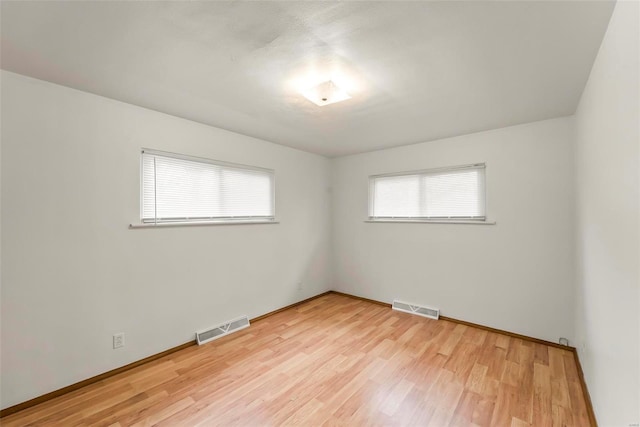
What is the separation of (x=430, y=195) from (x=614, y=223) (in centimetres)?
237

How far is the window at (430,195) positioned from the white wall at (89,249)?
226 cm

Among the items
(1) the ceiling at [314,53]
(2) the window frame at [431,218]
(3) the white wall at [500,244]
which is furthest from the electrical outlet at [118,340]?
(2) the window frame at [431,218]

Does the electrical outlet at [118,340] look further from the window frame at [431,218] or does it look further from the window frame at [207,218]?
the window frame at [431,218]

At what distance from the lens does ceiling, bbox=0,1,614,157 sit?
1.33 metres

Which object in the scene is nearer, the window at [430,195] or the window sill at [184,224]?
the window sill at [184,224]

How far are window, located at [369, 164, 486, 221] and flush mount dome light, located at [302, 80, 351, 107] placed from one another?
6.76ft

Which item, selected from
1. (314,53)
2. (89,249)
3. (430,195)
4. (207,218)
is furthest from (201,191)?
(430,195)

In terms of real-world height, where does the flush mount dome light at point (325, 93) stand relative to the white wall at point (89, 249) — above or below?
above

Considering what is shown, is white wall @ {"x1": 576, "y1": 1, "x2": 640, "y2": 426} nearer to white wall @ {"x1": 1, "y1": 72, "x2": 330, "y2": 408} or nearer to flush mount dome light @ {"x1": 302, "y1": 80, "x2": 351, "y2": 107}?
flush mount dome light @ {"x1": 302, "y1": 80, "x2": 351, "y2": 107}

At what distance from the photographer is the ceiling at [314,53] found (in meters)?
1.33

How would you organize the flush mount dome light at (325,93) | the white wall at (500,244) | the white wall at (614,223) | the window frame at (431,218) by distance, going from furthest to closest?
1. the window frame at (431,218)
2. the white wall at (500,244)
3. the flush mount dome light at (325,93)
4. the white wall at (614,223)

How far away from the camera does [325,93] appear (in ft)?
6.85

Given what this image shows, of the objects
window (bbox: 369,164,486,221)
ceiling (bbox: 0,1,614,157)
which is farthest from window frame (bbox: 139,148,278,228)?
window (bbox: 369,164,486,221)

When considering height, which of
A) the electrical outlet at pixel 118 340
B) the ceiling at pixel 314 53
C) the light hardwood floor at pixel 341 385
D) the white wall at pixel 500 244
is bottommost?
the light hardwood floor at pixel 341 385
